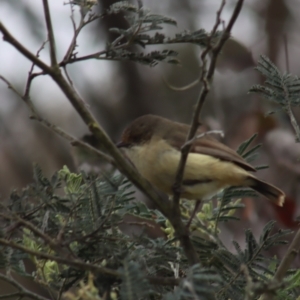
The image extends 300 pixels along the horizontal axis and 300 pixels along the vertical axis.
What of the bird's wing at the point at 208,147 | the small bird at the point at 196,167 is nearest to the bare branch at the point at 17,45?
the small bird at the point at 196,167

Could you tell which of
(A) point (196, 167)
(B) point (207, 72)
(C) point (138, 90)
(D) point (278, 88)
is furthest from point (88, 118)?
(C) point (138, 90)

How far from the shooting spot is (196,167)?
10.9ft

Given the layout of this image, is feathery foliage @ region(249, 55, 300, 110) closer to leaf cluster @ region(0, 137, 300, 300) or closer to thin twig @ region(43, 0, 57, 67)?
leaf cluster @ region(0, 137, 300, 300)

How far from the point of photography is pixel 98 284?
6.69 feet

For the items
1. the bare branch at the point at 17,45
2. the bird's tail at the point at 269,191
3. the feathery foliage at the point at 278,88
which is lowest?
the bird's tail at the point at 269,191

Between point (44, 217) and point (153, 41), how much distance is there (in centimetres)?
77

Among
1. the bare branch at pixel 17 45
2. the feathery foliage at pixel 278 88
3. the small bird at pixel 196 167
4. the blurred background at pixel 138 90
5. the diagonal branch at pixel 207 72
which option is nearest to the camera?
the diagonal branch at pixel 207 72

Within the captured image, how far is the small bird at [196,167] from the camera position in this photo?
322 centimetres

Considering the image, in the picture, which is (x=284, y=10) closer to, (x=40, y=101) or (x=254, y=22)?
(x=254, y=22)

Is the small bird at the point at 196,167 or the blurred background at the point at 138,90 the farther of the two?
the blurred background at the point at 138,90

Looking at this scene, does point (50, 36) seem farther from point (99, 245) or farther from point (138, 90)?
point (138, 90)

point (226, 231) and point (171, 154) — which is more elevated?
point (171, 154)

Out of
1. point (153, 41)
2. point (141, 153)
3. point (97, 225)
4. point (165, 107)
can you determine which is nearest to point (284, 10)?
point (165, 107)

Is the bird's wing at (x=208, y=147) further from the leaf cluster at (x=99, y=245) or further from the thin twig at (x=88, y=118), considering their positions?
the thin twig at (x=88, y=118)
